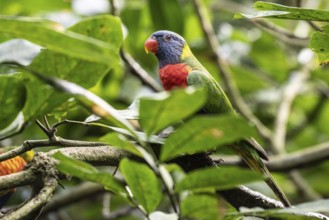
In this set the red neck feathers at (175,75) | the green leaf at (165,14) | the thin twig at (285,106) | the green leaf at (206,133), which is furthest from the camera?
the green leaf at (165,14)

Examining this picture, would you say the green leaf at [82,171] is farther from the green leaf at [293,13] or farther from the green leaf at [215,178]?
the green leaf at [293,13]

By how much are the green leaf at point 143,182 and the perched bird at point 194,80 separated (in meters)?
0.67

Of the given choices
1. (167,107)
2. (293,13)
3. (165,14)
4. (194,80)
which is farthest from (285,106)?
(167,107)

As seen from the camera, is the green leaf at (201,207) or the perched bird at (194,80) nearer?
the green leaf at (201,207)

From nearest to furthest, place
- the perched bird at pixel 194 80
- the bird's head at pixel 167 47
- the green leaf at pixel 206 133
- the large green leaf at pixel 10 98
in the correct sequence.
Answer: the green leaf at pixel 206 133
the large green leaf at pixel 10 98
the perched bird at pixel 194 80
the bird's head at pixel 167 47

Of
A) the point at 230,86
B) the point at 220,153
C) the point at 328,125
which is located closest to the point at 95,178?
the point at 230,86

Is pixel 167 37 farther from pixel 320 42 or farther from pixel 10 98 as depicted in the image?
pixel 10 98

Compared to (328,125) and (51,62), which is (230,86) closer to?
(328,125)

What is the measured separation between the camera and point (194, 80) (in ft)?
6.93

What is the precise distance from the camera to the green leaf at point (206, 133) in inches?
32.2

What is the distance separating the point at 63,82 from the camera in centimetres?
96

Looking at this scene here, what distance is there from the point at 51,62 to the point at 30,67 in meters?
0.04

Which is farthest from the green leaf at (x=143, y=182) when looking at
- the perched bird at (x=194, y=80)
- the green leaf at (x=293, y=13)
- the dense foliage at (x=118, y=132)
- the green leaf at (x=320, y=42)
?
the perched bird at (x=194, y=80)

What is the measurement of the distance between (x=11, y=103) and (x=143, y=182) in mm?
282
